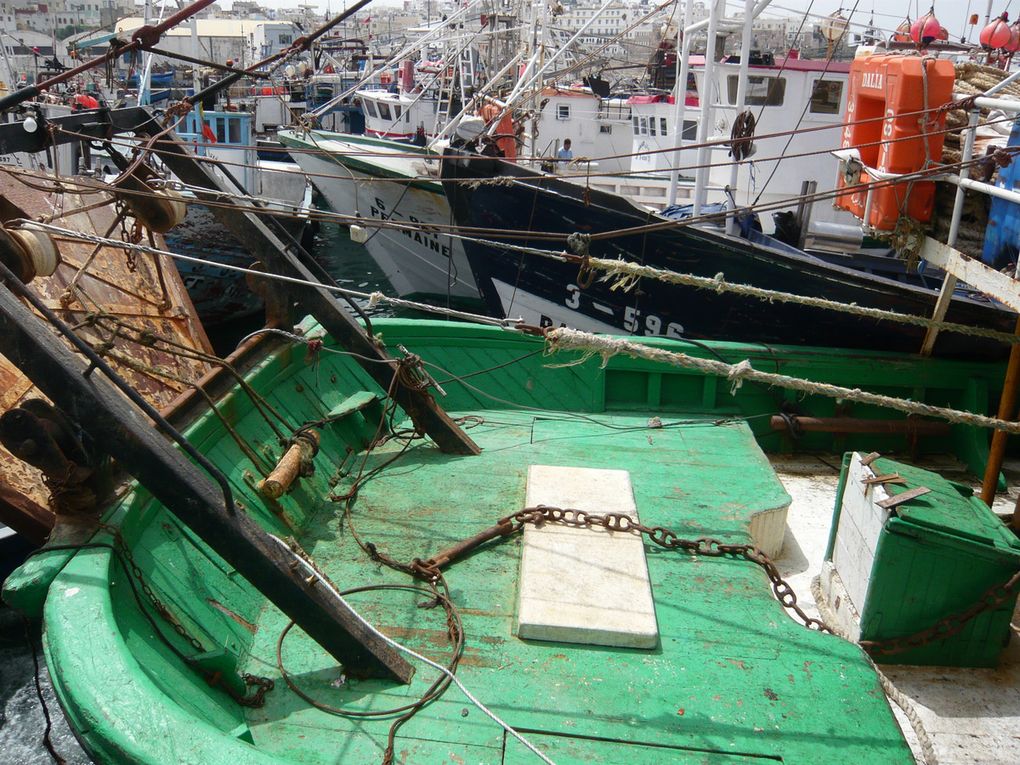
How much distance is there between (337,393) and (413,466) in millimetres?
1161

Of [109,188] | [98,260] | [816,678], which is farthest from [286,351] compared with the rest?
[816,678]

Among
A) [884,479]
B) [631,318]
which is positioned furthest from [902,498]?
[631,318]

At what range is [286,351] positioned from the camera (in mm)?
5930

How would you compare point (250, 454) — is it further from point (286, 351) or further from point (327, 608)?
point (327, 608)

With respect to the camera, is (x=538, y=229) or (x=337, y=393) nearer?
(x=337, y=393)

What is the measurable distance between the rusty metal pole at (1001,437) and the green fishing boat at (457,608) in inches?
75.2

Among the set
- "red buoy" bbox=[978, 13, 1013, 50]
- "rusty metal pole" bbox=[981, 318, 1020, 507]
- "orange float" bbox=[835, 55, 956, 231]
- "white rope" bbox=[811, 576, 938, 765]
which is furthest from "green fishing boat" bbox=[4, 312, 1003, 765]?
"red buoy" bbox=[978, 13, 1013, 50]

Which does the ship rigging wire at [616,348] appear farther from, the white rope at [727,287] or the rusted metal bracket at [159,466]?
the rusted metal bracket at [159,466]

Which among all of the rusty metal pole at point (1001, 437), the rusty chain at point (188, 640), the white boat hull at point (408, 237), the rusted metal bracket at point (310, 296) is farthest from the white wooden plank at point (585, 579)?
the white boat hull at point (408, 237)

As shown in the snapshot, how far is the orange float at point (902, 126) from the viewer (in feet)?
21.6

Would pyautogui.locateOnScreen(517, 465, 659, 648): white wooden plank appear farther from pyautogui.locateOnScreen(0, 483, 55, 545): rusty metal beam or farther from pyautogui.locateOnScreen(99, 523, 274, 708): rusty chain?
pyautogui.locateOnScreen(0, 483, 55, 545): rusty metal beam

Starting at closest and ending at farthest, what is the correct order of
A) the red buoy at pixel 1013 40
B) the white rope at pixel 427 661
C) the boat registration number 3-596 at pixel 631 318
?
the white rope at pixel 427 661
the boat registration number 3-596 at pixel 631 318
the red buoy at pixel 1013 40

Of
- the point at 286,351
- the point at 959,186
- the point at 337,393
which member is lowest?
the point at 337,393

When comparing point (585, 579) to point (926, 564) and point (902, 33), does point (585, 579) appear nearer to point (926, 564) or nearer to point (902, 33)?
point (926, 564)
